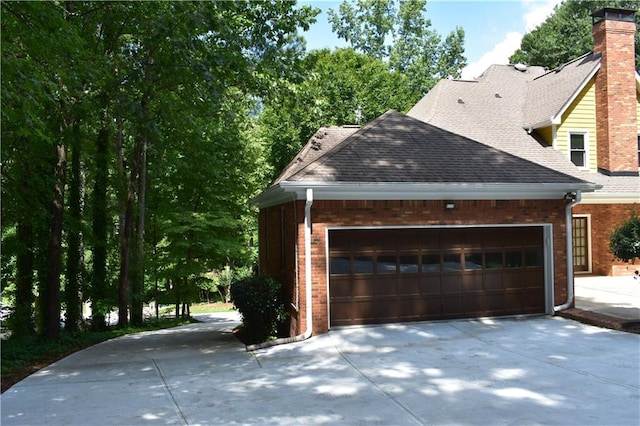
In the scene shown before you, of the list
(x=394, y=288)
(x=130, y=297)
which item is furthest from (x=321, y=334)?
(x=130, y=297)

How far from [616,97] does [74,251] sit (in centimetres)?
1840

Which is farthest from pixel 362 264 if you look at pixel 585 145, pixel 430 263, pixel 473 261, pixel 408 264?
pixel 585 145

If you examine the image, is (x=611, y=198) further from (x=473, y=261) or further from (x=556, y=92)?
(x=473, y=261)

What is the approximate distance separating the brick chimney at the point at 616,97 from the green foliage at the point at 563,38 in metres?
18.8

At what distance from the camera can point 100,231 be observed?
16.2 m

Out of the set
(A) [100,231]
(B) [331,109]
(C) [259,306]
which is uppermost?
(B) [331,109]

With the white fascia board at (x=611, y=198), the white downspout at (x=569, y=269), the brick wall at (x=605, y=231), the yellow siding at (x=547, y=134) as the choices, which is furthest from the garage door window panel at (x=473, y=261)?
the yellow siding at (x=547, y=134)

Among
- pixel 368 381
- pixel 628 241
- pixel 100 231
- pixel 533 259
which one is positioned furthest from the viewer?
pixel 100 231

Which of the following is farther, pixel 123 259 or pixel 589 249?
pixel 589 249

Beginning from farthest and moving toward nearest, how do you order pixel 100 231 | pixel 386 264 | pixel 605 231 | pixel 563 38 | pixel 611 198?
1. pixel 563 38
2. pixel 605 231
3. pixel 611 198
4. pixel 100 231
5. pixel 386 264

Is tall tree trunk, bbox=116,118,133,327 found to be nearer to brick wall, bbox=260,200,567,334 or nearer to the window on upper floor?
brick wall, bbox=260,200,567,334

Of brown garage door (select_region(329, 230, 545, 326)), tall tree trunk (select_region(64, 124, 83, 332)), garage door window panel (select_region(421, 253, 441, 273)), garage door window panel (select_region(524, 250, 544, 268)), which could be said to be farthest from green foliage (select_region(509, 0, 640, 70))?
tall tree trunk (select_region(64, 124, 83, 332))

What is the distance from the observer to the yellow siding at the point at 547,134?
18859 mm

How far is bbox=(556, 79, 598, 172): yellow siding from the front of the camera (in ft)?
61.9
